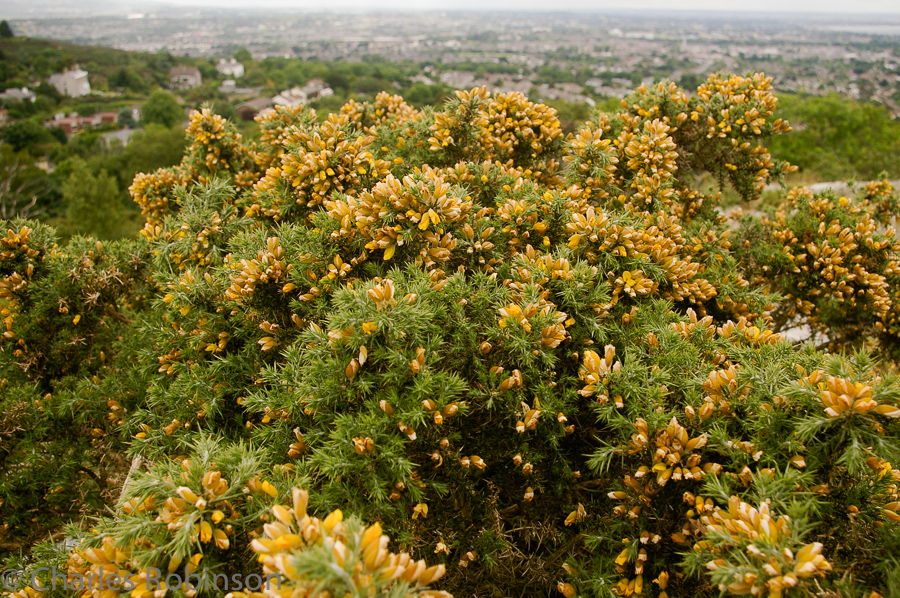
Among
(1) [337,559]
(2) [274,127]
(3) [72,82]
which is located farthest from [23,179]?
(3) [72,82]

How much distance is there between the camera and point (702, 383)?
2598 millimetres

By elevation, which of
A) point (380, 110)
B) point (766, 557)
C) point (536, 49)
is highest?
point (536, 49)

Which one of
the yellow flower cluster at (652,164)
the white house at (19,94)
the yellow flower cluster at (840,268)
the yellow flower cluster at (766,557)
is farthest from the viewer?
the white house at (19,94)

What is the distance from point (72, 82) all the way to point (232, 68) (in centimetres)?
2278

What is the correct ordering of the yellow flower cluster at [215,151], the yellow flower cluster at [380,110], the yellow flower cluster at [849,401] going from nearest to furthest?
1. the yellow flower cluster at [849,401]
2. the yellow flower cluster at [215,151]
3. the yellow flower cluster at [380,110]

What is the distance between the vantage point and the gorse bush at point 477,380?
2.00 m

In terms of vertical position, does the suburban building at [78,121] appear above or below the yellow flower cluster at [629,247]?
above

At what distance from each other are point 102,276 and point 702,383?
552 centimetres

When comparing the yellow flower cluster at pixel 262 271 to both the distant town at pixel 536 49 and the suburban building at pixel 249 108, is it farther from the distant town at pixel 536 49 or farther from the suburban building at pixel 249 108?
the suburban building at pixel 249 108

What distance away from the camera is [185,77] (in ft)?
224

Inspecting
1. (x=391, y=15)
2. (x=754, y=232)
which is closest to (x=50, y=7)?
(x=754, y=232)

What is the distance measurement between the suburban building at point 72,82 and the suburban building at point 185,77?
11.7m

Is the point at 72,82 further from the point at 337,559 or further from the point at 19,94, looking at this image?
the point at 337,559

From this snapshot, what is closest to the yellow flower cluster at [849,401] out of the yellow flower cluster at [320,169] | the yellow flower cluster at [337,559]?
the yellow flower cluster at [337,559]
